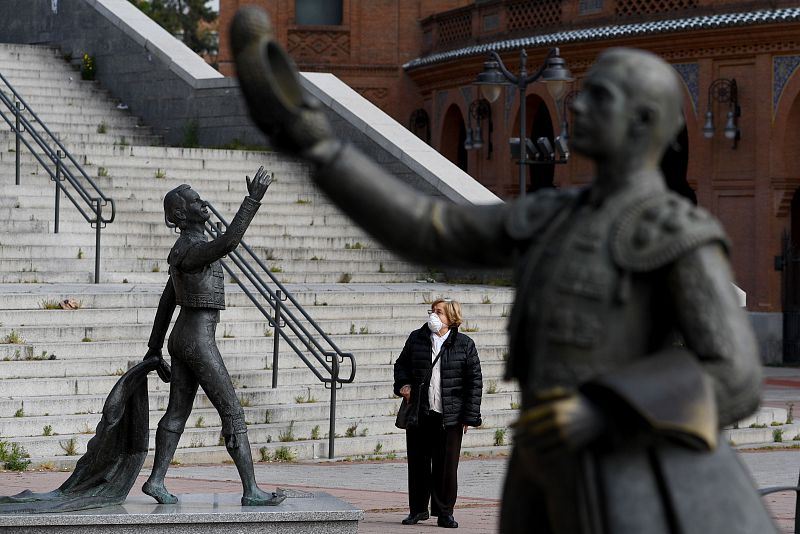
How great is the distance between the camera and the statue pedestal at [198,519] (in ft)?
30.9

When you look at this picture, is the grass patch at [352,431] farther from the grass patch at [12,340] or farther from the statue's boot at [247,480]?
the statue's boot at [247,480]

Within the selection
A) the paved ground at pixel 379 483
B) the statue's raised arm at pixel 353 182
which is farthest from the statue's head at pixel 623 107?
the paved ground at pixel 379 483

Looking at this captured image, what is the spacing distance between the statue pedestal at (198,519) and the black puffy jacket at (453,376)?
1.93m

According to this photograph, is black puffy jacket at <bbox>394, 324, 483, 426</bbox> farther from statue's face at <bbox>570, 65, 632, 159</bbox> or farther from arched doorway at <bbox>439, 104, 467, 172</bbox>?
arched doorway at <bbox>439, 104, 467, 172</bbox>

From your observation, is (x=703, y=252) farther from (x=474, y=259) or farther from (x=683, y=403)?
(x=474, y=259)

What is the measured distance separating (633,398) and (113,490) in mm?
6711

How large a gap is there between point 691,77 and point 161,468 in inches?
891

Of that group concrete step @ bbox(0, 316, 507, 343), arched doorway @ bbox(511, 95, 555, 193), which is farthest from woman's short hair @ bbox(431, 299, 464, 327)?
arched doorway @ bbox(511, 95, 555, 193)

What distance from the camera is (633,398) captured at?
355 cm

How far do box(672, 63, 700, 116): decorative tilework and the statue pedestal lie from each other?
72.2 ft

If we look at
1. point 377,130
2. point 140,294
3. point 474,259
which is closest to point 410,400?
point 140,294

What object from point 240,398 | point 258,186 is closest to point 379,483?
point 240,398

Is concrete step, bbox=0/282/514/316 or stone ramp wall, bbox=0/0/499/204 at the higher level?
stone ramp wall, bbox=0/0/499/204

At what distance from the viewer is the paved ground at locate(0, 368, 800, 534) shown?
11.8 m
